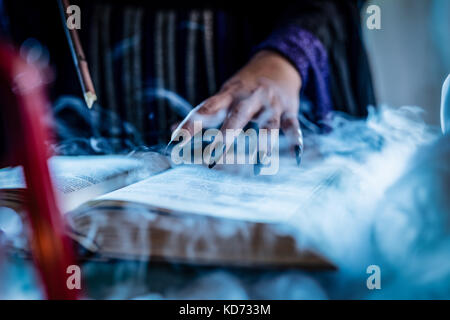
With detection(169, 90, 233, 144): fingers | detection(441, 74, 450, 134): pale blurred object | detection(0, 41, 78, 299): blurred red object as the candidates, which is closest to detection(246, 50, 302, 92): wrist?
detection(169, 90, 233, 144): fingers

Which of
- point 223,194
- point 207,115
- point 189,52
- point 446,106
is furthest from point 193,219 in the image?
point 189,52

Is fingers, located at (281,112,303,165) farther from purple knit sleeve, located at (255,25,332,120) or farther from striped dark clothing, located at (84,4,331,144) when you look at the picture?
striped dark clothing, located at (84,4,331,144)

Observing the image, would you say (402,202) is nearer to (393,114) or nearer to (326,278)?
(326,278)

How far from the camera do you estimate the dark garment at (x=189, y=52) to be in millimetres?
710

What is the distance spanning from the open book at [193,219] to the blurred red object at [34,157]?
39 millimetres

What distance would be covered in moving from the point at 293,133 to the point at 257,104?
0.19 feet

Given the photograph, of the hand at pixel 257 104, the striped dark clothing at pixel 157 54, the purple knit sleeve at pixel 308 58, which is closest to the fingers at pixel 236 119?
the hand at pixel 257 104

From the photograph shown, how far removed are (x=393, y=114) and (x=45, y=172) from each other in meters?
0.57

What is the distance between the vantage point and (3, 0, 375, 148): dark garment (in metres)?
0.71

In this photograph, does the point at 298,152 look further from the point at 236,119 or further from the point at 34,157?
the point at 34,157

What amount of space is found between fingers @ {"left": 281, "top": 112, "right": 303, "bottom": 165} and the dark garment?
0.68 ft

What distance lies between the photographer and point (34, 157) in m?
0.23

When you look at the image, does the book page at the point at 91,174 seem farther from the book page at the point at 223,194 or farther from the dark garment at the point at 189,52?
the dark garment at the point at 189,52
